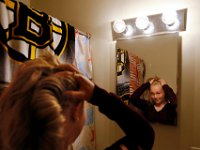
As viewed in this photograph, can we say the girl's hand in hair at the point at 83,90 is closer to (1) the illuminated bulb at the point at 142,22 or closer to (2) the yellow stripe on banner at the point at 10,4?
(2) the yellow stripe on banner at the point at 10,4

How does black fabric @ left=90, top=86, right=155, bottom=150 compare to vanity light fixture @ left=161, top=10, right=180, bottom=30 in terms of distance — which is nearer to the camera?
black fabric @ left=90, top=86, right=155, bottom=150

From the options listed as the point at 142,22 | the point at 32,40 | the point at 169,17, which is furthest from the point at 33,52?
the point at 169,17

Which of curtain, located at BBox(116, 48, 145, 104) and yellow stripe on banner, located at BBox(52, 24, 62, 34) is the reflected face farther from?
yellow stripe on banner, located at BBox(52, 24, 62, 34)

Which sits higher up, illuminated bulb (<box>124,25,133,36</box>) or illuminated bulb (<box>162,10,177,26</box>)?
illuminated bulb (<box>162,10,177,26</box>)

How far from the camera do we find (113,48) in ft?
6.13

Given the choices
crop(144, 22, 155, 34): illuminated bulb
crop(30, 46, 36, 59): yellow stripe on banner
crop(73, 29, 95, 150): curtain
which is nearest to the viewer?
crop(30, 46, 36, 59): yellow stripe on banner

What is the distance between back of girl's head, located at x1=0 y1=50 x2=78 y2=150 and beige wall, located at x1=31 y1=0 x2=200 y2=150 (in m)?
1.21

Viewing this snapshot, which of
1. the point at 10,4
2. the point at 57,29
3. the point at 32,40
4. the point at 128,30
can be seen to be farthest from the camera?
the point at 128,30

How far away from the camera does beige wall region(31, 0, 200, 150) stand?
1.51 m

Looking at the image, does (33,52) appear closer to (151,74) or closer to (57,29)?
(57,29)

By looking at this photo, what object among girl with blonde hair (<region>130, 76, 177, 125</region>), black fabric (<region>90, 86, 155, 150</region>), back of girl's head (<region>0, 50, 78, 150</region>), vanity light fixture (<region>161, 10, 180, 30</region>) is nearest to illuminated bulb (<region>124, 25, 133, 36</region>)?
vanity light fixture (<region>161, 10, 180, 30</region>)

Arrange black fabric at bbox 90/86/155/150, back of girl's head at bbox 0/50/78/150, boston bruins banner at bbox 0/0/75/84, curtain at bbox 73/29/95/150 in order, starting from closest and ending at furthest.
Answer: back of girl's head at bbox 0/50/78/150 → black fabric at bbox 90/86/155/150 → boston bruins banner at bbox 0/0/75/84 → curtain at bbox 73/29/95/150

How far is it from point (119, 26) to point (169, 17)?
399 mm

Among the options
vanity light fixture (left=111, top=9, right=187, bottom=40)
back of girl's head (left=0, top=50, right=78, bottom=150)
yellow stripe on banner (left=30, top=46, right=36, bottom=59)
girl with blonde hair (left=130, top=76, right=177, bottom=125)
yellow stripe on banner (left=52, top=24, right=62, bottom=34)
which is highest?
vanity light fixture (left=111, top=9, right=187, bottom=40)
